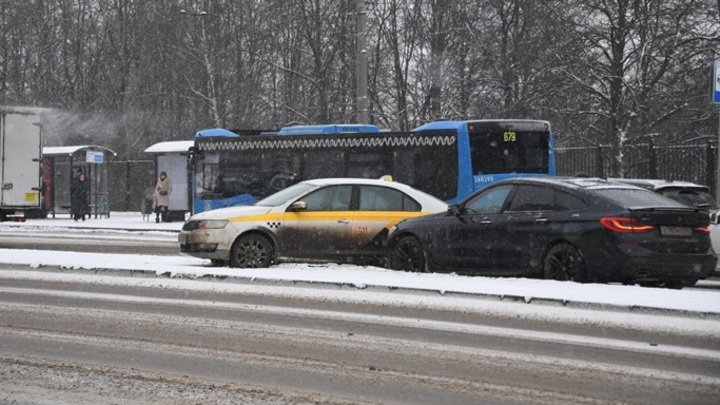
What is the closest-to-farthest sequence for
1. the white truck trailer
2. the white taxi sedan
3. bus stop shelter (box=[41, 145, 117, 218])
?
the white taxi sedan
the white truck trailer
bus stop shelter (box=[41, 145, 117, 218])

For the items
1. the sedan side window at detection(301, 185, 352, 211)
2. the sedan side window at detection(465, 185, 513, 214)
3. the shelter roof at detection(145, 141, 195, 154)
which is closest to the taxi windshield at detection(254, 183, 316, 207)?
the sedan side window at detection(301, 185, 352, 211)

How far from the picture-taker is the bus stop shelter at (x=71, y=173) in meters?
38.8

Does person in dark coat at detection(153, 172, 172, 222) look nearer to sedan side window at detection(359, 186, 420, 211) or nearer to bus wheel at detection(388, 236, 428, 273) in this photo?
sedan side window at detection(359, 186, 420, 211)

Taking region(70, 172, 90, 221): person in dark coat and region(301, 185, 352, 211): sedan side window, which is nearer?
region(301, 185, 352, 211): sedan side window

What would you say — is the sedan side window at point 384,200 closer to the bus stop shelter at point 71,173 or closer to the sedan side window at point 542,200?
the sedan side window at point 542,200

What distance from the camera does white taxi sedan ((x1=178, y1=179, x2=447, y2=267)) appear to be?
15469 mm

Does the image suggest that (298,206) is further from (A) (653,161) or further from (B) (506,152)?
(A) (653,161)

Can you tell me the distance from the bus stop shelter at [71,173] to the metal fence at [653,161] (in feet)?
59.5

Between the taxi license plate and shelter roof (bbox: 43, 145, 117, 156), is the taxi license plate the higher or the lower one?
the lower one

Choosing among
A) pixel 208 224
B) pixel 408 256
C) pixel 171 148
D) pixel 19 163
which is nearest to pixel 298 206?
pixel 208 224

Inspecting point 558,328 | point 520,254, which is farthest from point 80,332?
point 520,254

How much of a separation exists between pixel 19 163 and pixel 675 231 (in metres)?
22.9

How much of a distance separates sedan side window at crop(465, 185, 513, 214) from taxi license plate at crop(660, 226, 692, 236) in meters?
2.28

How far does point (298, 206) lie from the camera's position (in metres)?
Answer: 15.5
